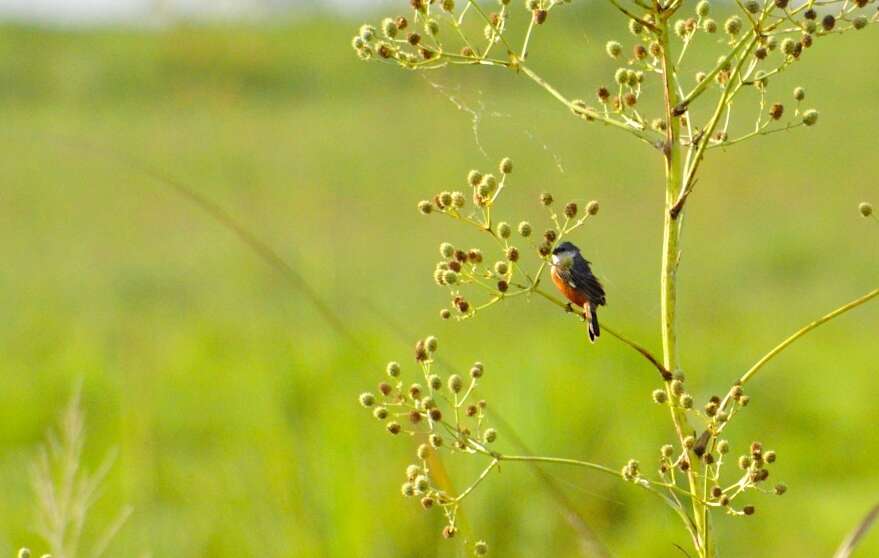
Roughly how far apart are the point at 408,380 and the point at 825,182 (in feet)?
34.0

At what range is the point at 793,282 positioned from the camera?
12.7 metres

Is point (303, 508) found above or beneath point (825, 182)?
beneath

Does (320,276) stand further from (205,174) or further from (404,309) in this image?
(205,174)

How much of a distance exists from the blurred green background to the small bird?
8.6 inches

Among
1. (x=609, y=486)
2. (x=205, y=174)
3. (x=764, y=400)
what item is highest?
(x=205, y=174)

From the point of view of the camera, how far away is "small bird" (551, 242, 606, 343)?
1.68 meters

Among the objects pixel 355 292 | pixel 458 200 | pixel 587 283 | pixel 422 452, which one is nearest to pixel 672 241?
pixel 587 283

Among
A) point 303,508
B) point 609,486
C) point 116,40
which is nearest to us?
point 303,508

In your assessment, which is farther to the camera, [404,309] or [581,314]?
[404,309]

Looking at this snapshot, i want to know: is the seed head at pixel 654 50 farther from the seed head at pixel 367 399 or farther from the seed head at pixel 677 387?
the seed head at pixel 367 399

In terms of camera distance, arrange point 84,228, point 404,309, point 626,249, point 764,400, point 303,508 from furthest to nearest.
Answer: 1. point 84,228
2. point 626,249
3. point 404,309
4. point 764,400
5. point 303,508

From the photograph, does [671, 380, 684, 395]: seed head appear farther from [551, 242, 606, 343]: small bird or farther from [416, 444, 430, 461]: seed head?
[416, 444, 430, 461]: seed head

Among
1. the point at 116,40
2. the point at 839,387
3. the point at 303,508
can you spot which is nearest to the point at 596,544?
the point at 303,508

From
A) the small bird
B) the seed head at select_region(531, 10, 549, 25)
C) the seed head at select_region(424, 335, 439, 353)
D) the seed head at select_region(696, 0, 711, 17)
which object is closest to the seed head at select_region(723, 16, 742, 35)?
the seed head at select_region(696, 0, 711, 17)
